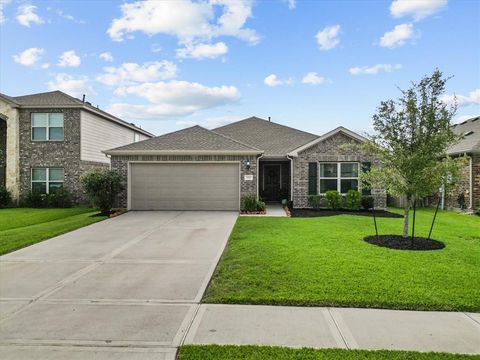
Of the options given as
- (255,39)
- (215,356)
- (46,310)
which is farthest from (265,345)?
(255,39)

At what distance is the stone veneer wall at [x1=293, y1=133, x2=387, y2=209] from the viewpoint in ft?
54.8

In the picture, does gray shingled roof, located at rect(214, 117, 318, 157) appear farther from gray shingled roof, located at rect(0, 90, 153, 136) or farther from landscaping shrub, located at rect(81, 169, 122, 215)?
gray shingled roof, located at rect(0, 90, 153, 136)

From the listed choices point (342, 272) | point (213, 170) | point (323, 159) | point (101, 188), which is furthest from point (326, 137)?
point (342, 272)

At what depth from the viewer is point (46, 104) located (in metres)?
18.0

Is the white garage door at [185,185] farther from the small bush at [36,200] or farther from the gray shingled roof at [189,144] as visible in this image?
the small bush at [36,200]

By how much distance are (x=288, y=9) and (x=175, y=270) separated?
12777 mm

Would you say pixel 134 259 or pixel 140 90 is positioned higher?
pixel 140 90

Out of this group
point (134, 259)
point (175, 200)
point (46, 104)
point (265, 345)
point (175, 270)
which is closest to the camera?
point (265, 345)

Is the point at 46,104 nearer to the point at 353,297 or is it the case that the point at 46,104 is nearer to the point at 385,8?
the point at 385,8

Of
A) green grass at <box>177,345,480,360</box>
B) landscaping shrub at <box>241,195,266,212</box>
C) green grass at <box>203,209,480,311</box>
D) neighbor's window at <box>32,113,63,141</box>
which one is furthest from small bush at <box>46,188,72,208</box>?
green grass at <box>177,345,480,360</box>

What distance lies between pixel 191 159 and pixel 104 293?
1119 centimetres

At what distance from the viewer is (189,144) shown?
16.4 m

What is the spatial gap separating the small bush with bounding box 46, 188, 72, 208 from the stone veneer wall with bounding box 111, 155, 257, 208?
3.79m

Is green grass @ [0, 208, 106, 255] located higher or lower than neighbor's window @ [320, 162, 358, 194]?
lower
